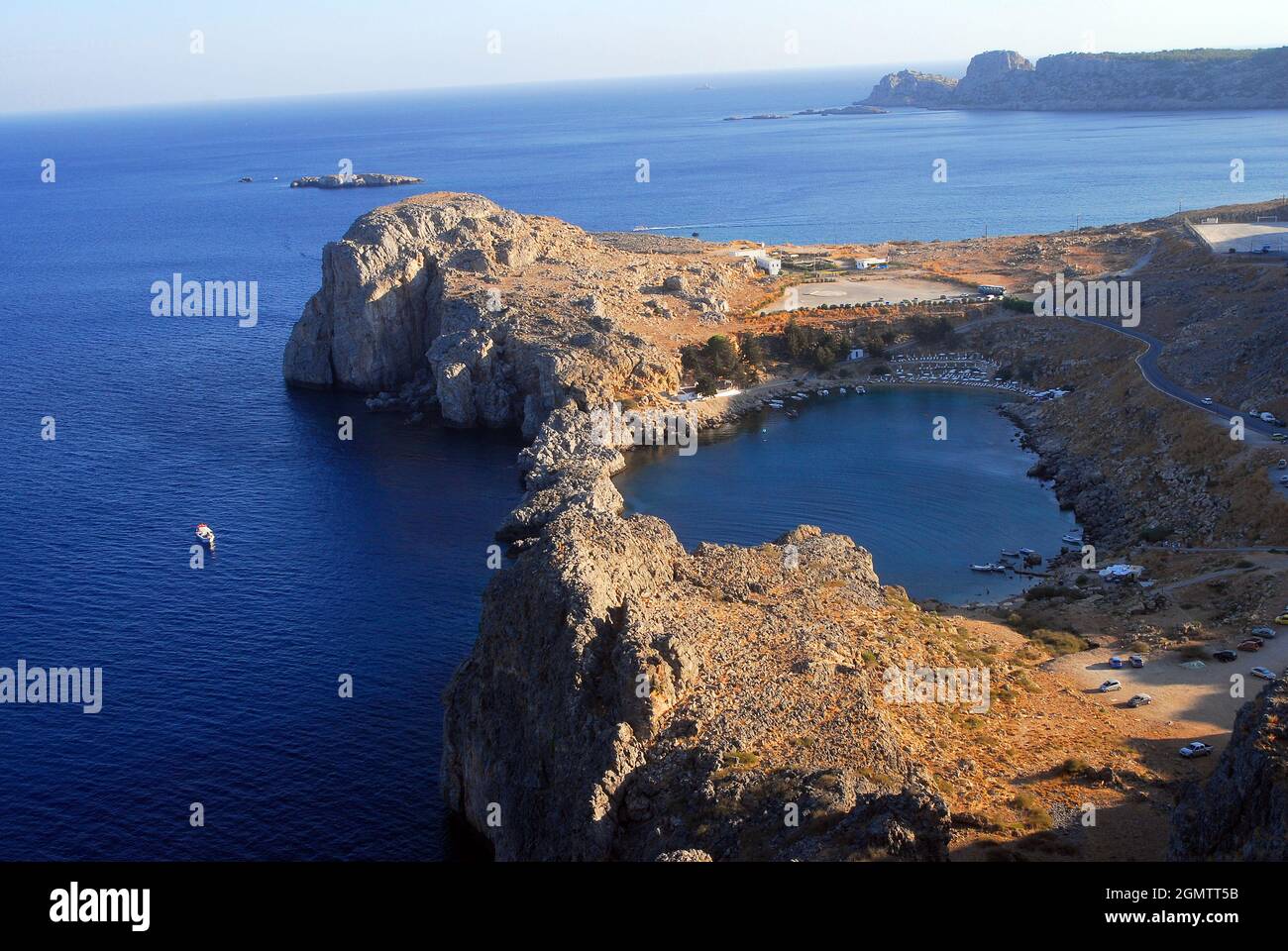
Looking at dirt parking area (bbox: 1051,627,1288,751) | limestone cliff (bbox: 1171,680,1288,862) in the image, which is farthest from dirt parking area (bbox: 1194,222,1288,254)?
limestone cliff (bbox: 1171,680,1288,862)

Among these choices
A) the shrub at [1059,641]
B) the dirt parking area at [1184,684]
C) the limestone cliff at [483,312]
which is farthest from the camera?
the limestone cliff at [483,312]

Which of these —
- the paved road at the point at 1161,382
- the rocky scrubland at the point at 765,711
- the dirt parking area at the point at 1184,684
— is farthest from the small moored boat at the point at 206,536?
the paved road at the point at 1161,382

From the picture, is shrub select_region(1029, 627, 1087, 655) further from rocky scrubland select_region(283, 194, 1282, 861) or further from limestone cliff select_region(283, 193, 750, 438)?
limestone cliff select_region(283, 193, 750, 438)

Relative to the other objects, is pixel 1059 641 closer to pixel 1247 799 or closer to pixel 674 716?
pixel 674 716

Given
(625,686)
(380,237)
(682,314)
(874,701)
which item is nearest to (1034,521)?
(874,701)

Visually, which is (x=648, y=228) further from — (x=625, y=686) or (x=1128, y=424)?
(x=625, y=686)

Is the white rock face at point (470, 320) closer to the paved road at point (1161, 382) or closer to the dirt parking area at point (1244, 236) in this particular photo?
the paved road at point (1161, 382)
